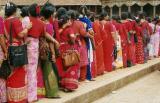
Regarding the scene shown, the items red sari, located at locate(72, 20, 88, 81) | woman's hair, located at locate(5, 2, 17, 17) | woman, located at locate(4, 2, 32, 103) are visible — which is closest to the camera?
woman, located at locate(4, 2, 32, 103)

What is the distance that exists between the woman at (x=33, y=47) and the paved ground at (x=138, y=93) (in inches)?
75.0

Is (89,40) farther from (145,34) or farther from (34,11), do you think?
(145,34)

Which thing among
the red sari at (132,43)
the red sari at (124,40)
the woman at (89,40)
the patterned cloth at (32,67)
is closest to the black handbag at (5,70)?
the patterned cloth at (32,67)

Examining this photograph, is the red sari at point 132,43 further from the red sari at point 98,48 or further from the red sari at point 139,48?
the red sari at point 98,48

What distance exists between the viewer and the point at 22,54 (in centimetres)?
691

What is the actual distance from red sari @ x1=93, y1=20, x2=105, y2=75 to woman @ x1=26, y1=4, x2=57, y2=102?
3319 mm

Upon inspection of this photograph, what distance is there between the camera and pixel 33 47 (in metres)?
7.33

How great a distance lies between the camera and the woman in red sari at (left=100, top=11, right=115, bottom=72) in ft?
37.0

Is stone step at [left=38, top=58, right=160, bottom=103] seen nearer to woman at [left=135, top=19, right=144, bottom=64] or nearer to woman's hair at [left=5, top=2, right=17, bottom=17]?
woman at [left=135, top=19, right=144, bottom=64]

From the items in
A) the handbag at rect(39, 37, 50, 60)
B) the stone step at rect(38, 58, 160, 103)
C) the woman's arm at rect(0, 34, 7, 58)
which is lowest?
the stone step at rect(38, 58, 160, 103)

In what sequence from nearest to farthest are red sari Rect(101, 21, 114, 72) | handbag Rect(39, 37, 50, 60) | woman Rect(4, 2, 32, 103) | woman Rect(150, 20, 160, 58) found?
woman Rect(4, 2, 32, 103) < handbag Rect(39, 37, 50, 60) < red sari Rect(101, 21, 114, 72) < woman Rect(150, 20, 160, 58)

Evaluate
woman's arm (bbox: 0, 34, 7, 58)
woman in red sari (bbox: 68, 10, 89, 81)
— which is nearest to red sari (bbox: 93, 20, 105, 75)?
woman in red sari (bbox: 68, 10, 89, 81)

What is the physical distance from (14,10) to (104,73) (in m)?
4.56

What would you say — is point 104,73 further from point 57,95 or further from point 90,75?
point 57,95
